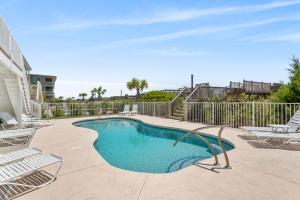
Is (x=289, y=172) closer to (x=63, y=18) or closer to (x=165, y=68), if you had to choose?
(x=63, y=18)

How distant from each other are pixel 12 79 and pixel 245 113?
1112cm

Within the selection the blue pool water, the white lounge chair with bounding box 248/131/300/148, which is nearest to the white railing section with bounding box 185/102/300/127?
the blue pool water

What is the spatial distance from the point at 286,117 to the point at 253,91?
322 inches

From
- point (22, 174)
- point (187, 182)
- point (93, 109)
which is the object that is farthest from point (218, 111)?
point (93, 109)

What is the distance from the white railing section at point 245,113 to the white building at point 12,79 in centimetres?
889

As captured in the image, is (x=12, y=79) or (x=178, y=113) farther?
(x=178, y=113)

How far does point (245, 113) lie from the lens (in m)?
8.99

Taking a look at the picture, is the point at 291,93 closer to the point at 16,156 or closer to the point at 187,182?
the point at 187,182

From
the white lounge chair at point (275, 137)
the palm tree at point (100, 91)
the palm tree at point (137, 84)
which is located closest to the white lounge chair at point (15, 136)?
the white lounge chair at point (275, 137)

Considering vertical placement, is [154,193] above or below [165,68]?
below

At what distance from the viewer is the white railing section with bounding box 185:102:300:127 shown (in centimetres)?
822

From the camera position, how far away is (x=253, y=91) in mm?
15680

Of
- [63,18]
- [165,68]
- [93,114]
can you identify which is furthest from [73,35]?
[165,68]

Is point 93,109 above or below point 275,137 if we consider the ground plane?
above
